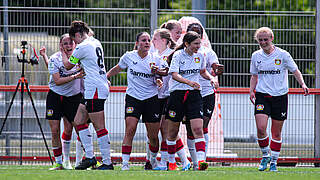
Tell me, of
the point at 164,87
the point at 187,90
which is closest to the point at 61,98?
the point at 164,87

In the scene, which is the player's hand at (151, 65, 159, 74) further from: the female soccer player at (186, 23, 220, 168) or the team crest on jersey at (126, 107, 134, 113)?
the female soccer player at (186, 23, 220, 168)

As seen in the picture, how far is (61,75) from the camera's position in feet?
33.1

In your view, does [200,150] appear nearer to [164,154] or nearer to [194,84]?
[194,84]

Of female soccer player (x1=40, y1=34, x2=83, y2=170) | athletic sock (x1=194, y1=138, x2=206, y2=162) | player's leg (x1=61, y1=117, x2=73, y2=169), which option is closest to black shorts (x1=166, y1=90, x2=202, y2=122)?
athletic sock (x1=194, y1=138, x2=206, y2=162)

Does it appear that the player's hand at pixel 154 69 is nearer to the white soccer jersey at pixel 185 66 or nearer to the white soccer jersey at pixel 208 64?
the white soccer jersey at pixel 185 66

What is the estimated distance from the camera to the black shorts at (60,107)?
399 inches

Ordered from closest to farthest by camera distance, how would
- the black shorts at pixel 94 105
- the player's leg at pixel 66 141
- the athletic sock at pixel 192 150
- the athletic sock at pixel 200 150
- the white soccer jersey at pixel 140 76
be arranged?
the athletic sock at pixel 200 150 → the black shorts at pixel 94 105 → the white soccer jersey at pixel 140 76 → the athletic sock at pixel 192 150 → the player's leg at pixel 66 141

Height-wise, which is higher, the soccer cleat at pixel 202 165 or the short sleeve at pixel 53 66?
the short sleeve at pixel 53 66

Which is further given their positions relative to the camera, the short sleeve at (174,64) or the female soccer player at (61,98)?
the female soccer player at (61,98)

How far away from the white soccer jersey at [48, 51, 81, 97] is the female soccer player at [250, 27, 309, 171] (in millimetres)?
2799

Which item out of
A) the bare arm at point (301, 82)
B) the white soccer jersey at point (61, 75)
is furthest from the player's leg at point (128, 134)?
the bare arm at point (301, 82)

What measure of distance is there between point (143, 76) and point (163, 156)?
4.34ft

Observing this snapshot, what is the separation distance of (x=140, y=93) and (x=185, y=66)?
0.78 metres

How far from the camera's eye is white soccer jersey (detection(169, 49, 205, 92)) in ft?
30.2
